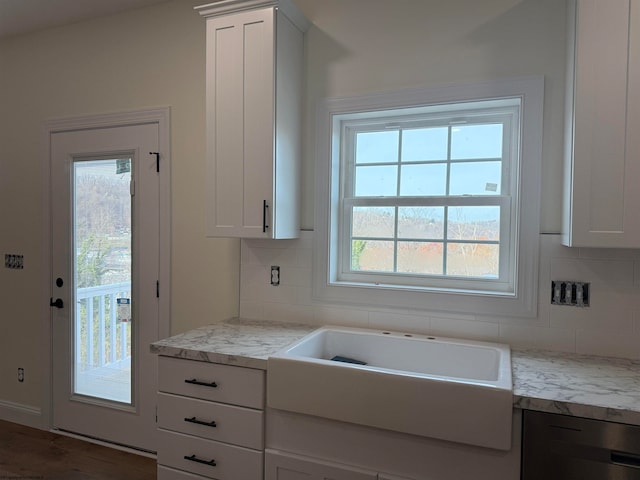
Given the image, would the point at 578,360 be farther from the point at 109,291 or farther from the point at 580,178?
the point at 109,291

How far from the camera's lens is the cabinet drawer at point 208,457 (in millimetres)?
1743

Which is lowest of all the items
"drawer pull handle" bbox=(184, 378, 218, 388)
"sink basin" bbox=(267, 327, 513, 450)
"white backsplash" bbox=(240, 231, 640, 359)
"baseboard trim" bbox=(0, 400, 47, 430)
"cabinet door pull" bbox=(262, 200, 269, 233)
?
"baseboard trim" bbox=(0, 400, 47, 430)

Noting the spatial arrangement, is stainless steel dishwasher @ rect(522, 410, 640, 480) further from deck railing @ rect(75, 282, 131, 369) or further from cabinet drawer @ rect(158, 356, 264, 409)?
deck railing @ rect(75, 282, 131, 369)

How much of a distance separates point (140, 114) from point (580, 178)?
2440 mm

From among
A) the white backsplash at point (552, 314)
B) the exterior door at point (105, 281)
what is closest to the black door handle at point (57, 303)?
the exterior door at point (105, 281)

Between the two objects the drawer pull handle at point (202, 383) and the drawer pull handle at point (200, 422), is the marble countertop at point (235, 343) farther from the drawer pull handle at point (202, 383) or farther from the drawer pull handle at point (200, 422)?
the drawer pull handle at point (200, 422)

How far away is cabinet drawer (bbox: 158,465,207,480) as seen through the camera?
1.85 meters

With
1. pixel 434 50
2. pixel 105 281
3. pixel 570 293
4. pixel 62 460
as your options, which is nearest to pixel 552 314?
pixel 570 293

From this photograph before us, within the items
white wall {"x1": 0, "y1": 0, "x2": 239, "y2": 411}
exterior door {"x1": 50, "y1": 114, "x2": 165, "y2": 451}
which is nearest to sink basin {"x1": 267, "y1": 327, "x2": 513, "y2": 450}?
white wall {"x1": 0, "y1": 0, "x2": 239, "y2": 411}

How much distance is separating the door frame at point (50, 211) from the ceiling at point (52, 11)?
25.2 inches

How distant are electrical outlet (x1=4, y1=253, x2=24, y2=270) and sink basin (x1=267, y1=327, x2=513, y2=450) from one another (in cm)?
242

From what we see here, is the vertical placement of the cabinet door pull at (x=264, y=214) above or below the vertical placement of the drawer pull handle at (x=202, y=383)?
above

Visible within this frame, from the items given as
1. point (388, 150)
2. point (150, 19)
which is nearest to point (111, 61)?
point (150, 19)

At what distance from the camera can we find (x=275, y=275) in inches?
95.2
